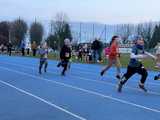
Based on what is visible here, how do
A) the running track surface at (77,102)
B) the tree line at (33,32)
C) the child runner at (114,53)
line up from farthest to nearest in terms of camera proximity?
the tree line at (33,32) → the child runner at (114,53) → the running track surface at (77,102)

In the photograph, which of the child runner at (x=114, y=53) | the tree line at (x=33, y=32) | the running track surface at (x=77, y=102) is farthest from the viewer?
the tree line at (x=33, y=32)

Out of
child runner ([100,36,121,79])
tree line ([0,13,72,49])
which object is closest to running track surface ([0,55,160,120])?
child runner ([100,36,121,79])

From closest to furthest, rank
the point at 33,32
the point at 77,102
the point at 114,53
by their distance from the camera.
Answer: the point at 77,102, the point at 114,53, the point at 33,32

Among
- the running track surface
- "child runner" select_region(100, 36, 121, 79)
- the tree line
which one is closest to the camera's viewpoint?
the running track surface

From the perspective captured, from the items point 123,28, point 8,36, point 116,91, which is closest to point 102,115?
point 116,91

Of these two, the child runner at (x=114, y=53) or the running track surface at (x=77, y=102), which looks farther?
the child runner at (x=114, y=53)

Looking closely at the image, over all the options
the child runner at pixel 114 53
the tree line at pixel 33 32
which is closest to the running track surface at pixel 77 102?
the child runner at pixel 114 53

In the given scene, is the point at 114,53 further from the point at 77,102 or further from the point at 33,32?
the point at 33,32

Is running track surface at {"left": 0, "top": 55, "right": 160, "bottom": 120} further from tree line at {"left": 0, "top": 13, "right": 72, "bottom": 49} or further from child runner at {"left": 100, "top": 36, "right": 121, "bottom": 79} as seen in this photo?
tree line at {"left": 0, "top": 13, "right": 72, "bottom": 49}

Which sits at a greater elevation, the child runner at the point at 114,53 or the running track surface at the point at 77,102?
the child runner at the point at 114,53

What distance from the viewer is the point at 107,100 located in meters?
14.9

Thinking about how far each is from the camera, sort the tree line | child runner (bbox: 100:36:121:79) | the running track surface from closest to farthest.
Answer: the running track surface → child runner (bbox: 100:36:121:79) → the tree line

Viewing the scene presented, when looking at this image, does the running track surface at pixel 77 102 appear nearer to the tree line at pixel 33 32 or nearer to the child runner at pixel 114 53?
the child runner at pixel 114 53

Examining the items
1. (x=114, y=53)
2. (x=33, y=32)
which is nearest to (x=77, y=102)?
(x=114, y=53)
